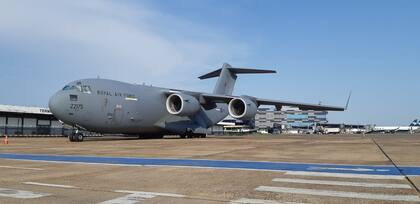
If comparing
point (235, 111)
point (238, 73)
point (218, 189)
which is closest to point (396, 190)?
point (218, 189)

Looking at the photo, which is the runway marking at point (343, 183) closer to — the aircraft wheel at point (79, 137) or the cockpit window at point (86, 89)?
the cockpit window at point (86, 89)

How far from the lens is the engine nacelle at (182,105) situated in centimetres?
3403

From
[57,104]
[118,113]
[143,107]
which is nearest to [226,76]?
[143,107]

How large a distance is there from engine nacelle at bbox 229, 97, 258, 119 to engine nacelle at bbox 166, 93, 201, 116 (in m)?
2.75

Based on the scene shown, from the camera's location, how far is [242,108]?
34.7 m

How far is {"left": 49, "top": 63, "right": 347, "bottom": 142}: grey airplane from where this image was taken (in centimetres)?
2892

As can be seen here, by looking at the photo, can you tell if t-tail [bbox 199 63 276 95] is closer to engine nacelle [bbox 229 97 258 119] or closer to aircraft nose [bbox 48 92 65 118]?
engine nacelle [bbox 229 97 258 119]

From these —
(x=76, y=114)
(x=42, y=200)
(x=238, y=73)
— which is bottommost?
(x=42, y=200)

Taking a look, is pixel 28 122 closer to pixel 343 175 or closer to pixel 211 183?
pixel 211 183

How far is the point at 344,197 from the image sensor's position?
23.4 ft

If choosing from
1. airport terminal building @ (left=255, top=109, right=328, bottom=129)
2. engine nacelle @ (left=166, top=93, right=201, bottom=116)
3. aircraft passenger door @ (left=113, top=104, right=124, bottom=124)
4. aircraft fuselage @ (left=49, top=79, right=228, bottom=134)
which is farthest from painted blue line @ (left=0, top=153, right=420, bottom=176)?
airport terminal building @ (left=255, top=109, right=328, bottom=129)

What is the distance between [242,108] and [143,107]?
740 centimetres

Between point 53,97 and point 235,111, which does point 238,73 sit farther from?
point 53,97

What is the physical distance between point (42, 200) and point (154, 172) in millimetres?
3828
